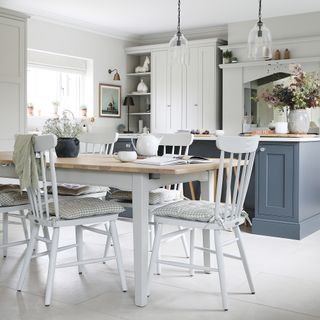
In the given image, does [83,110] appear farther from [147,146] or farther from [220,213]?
[220,213]

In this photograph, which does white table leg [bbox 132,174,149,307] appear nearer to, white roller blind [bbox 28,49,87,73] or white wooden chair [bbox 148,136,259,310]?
white wooden chair [bbox 148,136,259,310]

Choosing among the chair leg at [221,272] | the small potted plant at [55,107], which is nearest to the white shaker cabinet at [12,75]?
the small potted plant at [55,107]

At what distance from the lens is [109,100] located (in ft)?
28.0

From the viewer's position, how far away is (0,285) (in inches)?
121

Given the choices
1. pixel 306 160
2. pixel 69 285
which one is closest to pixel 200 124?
pixel 306 160

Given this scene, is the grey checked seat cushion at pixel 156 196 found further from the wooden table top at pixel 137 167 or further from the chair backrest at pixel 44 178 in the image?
the chair backrest at pixel 44 178

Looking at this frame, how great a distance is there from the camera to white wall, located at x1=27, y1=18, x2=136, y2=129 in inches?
290

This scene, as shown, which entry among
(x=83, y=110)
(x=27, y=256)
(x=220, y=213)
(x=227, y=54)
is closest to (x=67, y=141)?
(x=27, y=256)

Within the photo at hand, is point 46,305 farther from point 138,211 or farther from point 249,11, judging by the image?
point 249,11

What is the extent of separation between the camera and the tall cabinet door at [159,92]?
8477 mm

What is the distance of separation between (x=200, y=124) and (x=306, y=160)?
363 cm

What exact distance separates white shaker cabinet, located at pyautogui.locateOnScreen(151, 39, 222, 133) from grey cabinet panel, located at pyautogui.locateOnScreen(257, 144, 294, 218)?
3462 millimetres

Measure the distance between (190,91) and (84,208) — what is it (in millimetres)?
5597

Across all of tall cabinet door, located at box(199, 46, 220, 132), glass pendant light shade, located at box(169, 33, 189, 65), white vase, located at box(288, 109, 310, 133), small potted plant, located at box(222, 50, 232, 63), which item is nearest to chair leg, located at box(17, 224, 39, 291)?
glass pendant light shade, located at box(169, 33, 189, 65)
